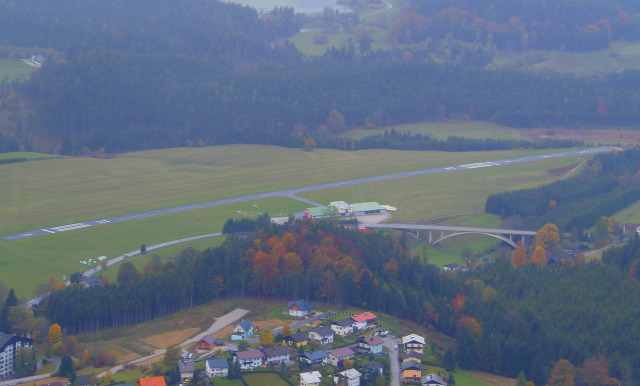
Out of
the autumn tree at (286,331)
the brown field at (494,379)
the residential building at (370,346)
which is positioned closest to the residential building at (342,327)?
the residential building at (370,346)

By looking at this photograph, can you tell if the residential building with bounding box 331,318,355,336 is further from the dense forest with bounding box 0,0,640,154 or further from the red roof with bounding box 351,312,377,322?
the dense forest with bounding box 0,0,640,154

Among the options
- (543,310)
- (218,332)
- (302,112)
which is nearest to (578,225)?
(543,310)

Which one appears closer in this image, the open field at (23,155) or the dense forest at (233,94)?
the open field at (23,155)

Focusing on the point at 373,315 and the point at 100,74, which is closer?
the point at 373,315

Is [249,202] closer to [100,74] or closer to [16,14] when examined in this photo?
[100,74]

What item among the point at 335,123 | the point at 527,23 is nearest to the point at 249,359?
the point at 335,123

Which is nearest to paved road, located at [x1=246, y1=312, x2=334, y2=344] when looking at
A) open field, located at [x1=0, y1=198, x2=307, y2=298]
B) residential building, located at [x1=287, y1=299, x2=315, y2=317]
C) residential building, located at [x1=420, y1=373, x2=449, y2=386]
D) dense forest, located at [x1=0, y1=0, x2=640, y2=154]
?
residential building, located at [x1=287, y1=299, x2=315, y2=317]

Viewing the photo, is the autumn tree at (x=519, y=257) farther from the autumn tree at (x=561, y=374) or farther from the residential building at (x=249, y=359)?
the residential building at (x=249, y=359)
